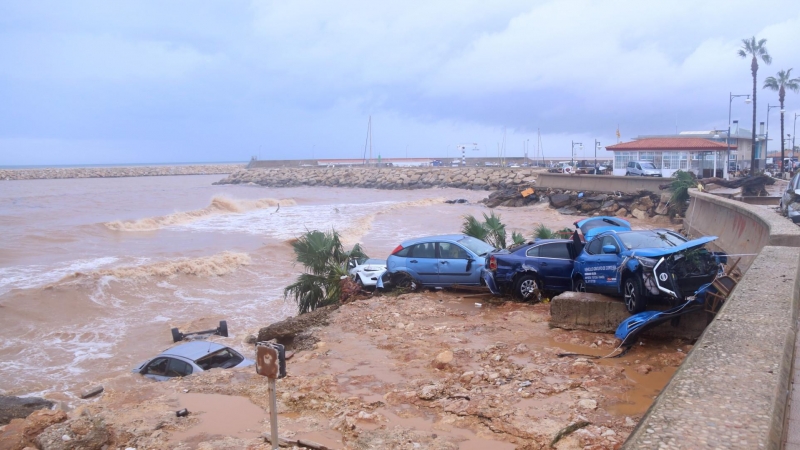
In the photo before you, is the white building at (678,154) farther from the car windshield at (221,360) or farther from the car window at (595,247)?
the car windshield at (221,360)

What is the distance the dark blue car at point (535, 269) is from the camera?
12719mm

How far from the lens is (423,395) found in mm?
7613

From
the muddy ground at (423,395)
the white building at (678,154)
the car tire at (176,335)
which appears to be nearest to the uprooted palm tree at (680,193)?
the white building at (678,154)

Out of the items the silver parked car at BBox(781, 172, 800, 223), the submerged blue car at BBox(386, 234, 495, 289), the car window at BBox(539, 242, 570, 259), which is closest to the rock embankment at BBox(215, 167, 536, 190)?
the silver parked car at BBox(781, 172, 800, 223)

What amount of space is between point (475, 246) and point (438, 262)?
3.56ft

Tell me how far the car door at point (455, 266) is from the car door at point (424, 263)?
145 mm

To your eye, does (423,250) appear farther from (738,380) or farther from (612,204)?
(612,204)

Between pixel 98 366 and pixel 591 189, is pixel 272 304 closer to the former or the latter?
pixel 98 366

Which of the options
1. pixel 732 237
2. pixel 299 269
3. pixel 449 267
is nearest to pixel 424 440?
pixel 449 267

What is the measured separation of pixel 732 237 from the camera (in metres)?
15.7

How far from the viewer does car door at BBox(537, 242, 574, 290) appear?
41.5 feet

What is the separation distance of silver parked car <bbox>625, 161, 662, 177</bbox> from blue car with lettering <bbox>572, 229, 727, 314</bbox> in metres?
37.6

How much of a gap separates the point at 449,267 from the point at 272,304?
719cm

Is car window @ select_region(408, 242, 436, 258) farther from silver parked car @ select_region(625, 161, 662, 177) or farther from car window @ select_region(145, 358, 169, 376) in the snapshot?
silver parked car @ select_region(625, 161, 662, 177)
